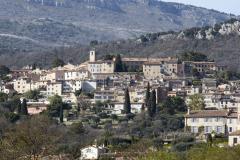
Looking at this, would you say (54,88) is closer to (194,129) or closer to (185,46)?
(194,129)

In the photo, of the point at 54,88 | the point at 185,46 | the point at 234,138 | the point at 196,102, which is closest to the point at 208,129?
the point at 196,102

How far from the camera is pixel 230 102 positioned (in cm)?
6744

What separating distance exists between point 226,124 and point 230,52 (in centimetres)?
4917

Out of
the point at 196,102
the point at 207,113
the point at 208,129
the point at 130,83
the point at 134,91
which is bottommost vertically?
the point at 208,129

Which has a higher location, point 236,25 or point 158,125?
point 236,25

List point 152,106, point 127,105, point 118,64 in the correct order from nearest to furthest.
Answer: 1. point 152,106
2. point 127,105
3. point 118,64

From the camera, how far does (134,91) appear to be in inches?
2820

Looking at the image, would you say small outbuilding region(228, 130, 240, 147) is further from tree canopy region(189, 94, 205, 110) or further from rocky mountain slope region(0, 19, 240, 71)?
rocky mountain slope region(0, 19, 240, 71)

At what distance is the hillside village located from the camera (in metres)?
58.1

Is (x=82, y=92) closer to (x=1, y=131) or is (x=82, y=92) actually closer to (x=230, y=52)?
(x=1, y=131)

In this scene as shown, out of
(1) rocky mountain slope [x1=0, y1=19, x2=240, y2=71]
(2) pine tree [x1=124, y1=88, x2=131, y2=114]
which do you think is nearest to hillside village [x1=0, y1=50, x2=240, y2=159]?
(2) pine tree [x1=124, y1=88, x2=131, y2=114]

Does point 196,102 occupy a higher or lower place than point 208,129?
higher

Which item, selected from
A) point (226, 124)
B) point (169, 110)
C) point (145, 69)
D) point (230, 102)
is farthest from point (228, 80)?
point (226, 124)

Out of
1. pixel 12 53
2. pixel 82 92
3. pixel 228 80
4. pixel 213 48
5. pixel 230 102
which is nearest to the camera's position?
pixel 230 102
